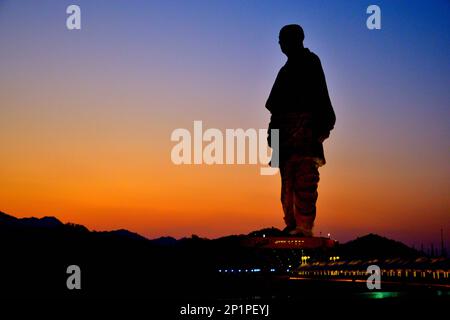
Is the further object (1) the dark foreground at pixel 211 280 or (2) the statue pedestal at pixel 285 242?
(2) the statue pedestal at pixel 285 242

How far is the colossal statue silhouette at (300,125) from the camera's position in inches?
692

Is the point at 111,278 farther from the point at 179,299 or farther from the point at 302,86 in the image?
the point at 302,86

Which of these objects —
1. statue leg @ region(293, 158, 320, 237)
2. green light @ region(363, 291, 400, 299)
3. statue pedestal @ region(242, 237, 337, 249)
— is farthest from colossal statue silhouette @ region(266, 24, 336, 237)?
green light @ region(363, 291, 400, 299)

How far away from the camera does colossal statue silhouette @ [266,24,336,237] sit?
17.6 metres

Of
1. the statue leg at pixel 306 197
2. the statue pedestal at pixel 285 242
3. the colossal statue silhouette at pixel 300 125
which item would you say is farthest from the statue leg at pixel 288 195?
the statue pedestal at pixel 285 242

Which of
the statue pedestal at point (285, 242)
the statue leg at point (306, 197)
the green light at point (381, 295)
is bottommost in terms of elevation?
the green light at point (381, 295)

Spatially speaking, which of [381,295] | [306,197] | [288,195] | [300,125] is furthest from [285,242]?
[381,295]

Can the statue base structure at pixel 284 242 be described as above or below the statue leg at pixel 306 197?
below

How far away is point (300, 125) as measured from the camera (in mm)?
17625

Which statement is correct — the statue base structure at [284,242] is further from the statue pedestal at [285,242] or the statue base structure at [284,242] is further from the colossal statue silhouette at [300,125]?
the colossal statue silhouette at [300,125]

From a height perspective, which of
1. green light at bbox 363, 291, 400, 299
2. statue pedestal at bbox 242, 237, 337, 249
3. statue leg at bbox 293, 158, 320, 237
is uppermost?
statue leg at bbox 293, 158, 320, 237

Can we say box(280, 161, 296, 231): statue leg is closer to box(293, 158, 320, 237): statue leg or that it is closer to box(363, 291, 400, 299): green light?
box(293, 158, 320, 237): statue leg

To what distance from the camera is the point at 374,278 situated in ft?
51.4
